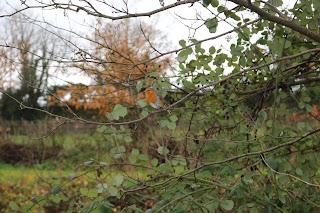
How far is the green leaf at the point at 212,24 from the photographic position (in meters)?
2.43

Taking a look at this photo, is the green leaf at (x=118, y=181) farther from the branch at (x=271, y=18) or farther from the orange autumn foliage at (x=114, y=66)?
the branch at (x=271, y=18)

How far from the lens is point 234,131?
10.2ft

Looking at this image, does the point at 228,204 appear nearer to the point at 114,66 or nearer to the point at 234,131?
the point at 234,131

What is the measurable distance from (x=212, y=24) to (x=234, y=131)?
2.86 ft

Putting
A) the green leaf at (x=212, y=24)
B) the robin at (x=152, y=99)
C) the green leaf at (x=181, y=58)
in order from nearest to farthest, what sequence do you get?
1. the robin at (x=152, y=99)
2. the green leaf at (x=212, y=24)
3. the green leaf at (x=181, y=58)

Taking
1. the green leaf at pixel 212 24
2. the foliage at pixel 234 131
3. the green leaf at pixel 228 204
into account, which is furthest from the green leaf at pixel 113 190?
the green leaf at pixel 212 24

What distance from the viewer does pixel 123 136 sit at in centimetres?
247

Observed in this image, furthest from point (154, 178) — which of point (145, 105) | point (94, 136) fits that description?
point (94, 136)

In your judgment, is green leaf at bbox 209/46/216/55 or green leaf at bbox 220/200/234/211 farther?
green leaf at bbox 209/46/216/55

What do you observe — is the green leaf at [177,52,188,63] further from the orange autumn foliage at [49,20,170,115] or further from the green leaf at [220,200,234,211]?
the green leaf at [220,200,234,211]

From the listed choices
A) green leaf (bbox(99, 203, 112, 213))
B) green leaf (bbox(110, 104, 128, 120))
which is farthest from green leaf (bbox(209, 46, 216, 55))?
green leaf (bbox(99, 203, 112, 213))

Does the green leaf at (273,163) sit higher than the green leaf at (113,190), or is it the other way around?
the green leaf at (273,163)

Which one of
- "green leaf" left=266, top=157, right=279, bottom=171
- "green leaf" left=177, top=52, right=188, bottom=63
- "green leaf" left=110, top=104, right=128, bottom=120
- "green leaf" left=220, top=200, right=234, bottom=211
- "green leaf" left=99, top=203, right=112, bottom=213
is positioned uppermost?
"green leaf" left=177, top=52, right=188, bottom=63

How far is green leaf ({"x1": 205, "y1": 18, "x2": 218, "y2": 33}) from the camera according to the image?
2.43m
